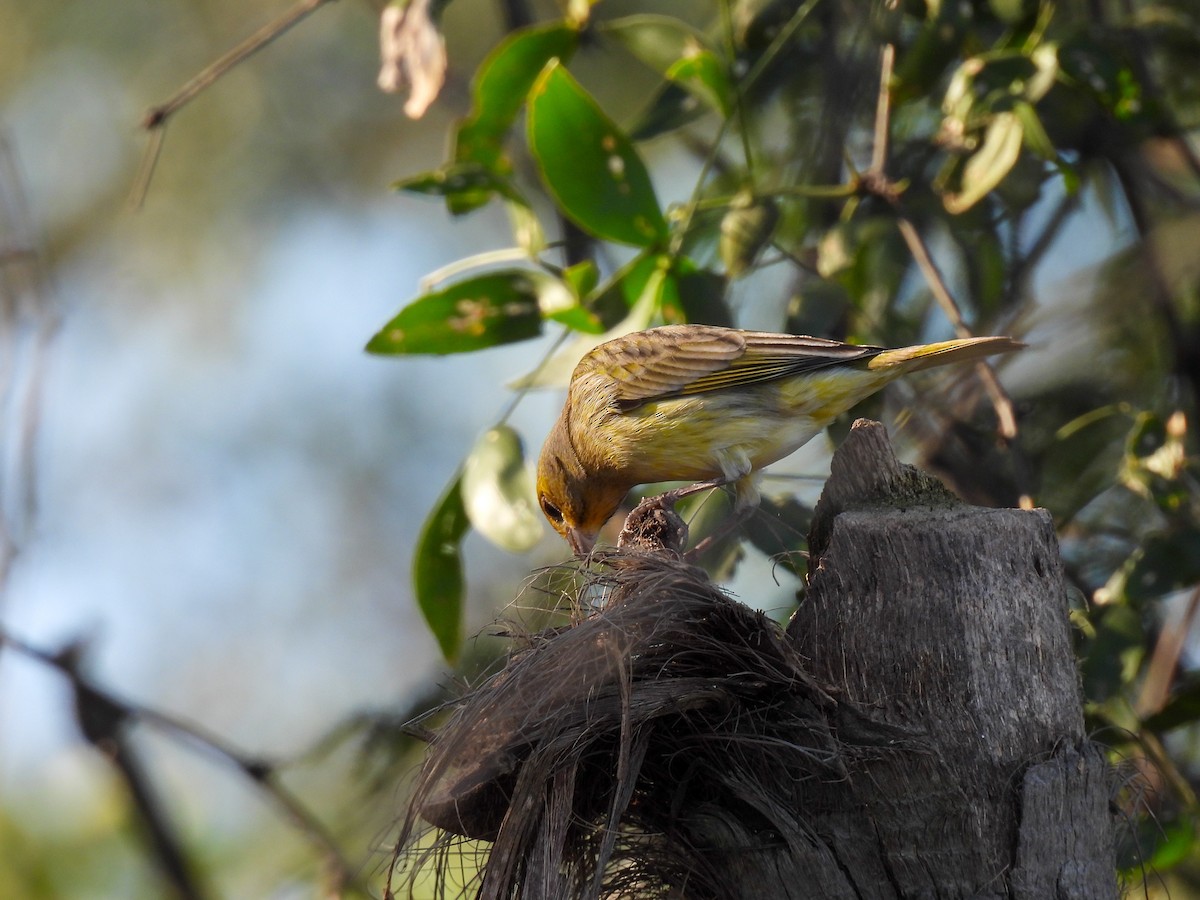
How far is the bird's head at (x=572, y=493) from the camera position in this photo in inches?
167

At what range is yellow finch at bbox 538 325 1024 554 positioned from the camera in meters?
3.67

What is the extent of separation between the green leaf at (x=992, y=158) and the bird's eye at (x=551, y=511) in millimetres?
1870

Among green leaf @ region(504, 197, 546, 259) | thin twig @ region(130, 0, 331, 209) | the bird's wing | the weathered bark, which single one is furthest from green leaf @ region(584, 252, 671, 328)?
the weathered bark

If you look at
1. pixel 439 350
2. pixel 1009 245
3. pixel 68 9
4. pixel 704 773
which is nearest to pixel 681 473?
pixel 439 350

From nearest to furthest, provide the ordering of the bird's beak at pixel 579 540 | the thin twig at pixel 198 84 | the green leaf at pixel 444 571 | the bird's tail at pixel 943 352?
the bird's tail at pixel 943 352 < the green leaf at pixel 444 571 < the thin twig at pixel 198 84 < the bird's beak at pixel 579 540

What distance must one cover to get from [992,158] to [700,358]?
1241 millimetres

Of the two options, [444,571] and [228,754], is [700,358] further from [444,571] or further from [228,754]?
[228,754]

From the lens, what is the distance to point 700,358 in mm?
3879

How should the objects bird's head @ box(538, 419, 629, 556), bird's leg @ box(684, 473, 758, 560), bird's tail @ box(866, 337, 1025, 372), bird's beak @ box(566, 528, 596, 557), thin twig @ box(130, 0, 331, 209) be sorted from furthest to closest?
bird's beak @ box(566, 528, 596, 557), bird's head @ box(538, 419, 629, 556), thin twig @ box(130, 0, 331, 209), bird's leg @ box(684, 473, 758, 560), bird's tail @ box(866, 337, 1025, 372)

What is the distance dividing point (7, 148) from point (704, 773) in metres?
3.51

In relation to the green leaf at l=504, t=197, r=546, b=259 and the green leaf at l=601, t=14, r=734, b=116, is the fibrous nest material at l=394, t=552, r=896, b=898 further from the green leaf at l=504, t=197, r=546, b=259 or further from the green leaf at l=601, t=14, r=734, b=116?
the green leaf at l=601, t=14, r=734, b=116

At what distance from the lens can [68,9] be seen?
787 centimetres

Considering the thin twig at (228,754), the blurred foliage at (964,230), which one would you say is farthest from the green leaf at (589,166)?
the thin twig at (228,754)

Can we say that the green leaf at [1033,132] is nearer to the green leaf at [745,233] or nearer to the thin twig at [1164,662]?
the green leaf at [745,233]
